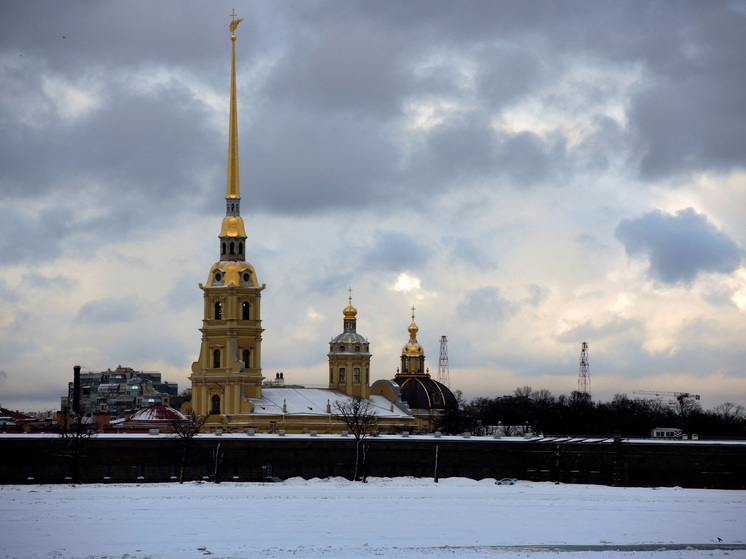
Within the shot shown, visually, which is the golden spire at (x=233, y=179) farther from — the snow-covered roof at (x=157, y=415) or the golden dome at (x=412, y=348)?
the golden dome at (x=412, y=348)

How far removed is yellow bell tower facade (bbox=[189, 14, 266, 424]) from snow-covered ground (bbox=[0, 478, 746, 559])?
34.6 meters

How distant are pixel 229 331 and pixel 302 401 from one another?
867 centimetres

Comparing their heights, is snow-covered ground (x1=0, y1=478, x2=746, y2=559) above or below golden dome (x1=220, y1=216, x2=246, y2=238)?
below

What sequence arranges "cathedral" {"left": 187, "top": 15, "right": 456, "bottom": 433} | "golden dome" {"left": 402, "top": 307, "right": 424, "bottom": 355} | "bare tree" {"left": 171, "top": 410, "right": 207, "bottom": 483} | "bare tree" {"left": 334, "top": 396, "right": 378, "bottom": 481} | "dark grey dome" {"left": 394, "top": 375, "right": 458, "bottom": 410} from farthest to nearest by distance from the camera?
"golden dome" {"left": 402, "top": 307, "right": 424, "bottom": 355} < "dark grey dome" {"left": 394, "top": 375, "right": 458, "bottom": 410} < "cathedral" {"left": 187, "top": 15, "right": 456, "bottom": 433} < "bare tree" {"left": 334, "top": 396, "right": 378, "bottom": 481} < "bare tree" {"left": 171, "top": 410, "right": 207, "bottom": 483}

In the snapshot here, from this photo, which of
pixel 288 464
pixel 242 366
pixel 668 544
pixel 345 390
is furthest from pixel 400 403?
pixel 668 544

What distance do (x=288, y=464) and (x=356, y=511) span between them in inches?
1056

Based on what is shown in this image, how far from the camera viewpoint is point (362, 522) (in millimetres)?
56906

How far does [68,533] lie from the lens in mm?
51594

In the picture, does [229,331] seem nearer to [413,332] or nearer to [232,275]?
[232,275]

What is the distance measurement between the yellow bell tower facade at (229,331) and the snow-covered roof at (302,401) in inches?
53.0

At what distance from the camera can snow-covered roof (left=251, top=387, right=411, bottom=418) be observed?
11306 centimetres

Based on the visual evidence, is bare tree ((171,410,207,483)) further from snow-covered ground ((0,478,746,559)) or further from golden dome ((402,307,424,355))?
golden dome ((402,307,424,355))

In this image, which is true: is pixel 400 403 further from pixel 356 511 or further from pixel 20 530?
pixel 20 530

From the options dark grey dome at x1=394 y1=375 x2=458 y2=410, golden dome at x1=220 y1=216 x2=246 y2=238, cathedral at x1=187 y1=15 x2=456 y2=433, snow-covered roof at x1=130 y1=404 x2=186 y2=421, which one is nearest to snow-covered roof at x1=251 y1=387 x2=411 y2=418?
cathedral at x1=187 y1=15 x2=456 y2=433
